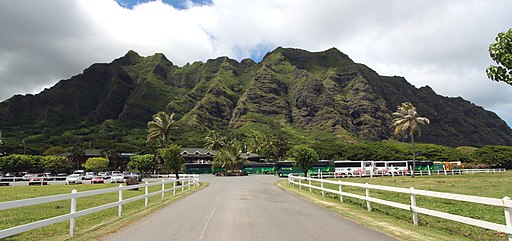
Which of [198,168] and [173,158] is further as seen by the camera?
[198,168]

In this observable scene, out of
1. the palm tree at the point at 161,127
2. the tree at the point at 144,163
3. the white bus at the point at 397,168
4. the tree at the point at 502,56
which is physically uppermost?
the palm tree at the point at 161,127

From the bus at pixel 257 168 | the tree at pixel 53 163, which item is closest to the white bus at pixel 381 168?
the bus at pixel 257 168

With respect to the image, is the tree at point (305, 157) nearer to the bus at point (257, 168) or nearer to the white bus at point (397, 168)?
the white bus at point (397, 168)

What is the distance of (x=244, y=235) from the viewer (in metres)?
8.73

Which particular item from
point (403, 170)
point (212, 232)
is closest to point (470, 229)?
point (212, 232)

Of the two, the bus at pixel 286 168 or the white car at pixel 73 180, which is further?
the bus at pixel 286 168

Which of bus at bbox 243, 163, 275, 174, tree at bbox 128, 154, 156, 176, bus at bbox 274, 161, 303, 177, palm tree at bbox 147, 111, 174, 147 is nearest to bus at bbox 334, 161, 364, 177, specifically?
bus at bbox 274, 161, 303, 177

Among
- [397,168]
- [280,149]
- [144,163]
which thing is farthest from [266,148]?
[397,168]

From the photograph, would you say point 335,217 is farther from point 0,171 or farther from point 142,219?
point 0,171

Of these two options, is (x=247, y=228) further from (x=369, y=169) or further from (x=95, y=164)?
(x=95, y=164)

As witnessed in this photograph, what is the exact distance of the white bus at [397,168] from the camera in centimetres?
7397

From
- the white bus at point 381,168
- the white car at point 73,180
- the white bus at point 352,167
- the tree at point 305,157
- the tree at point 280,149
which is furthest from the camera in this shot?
the tree at point 280,149

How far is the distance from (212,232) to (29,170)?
9329 centimetres

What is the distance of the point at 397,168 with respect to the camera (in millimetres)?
77062
